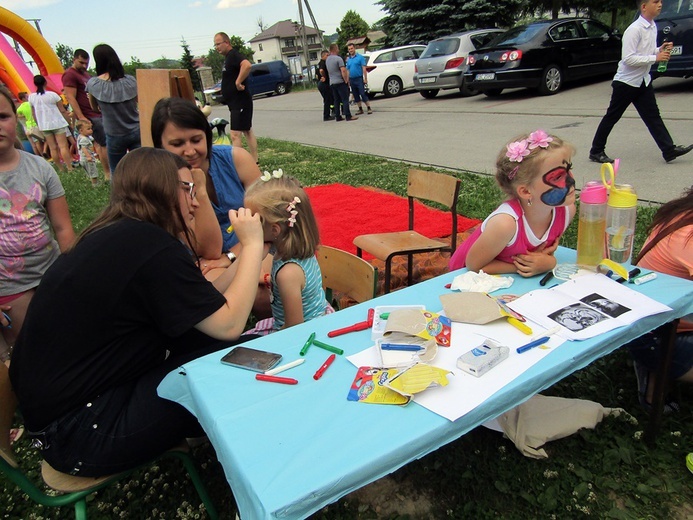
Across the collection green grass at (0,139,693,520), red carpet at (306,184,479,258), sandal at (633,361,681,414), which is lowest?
green grass at (0,139,693,520)

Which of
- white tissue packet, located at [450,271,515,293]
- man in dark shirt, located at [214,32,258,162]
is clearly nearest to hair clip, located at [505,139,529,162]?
white tissue packet, located at [450,271,515,293]

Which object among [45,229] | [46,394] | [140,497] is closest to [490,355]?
[46,394]

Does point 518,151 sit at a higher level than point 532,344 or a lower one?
higher

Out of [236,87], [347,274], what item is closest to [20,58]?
[236,87]

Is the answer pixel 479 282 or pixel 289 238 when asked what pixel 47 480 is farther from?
pixel 479 282

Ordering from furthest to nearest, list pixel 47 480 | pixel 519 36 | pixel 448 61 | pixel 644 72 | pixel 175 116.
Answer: pixel 448 61, pixel 519 36, pixel 644 72, pixel 175 116, pixel 47 480

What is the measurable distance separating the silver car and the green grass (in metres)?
10.2

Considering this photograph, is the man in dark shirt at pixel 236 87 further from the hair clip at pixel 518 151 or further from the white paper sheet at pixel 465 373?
the white paper sheet at pixel 465 373

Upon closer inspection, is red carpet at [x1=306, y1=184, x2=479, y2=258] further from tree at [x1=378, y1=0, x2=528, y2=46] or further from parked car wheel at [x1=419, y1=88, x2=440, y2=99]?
tree at [x1=378, y1=0, x2=528, y2=46]

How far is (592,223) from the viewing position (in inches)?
70.1

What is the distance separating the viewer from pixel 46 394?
1.48m

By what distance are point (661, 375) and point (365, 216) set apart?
3.33 meters

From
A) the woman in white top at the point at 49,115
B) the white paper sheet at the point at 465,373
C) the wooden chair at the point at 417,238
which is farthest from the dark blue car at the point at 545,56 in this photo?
the white paper sheet at the point at 465,373

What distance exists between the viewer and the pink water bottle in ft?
5.75
